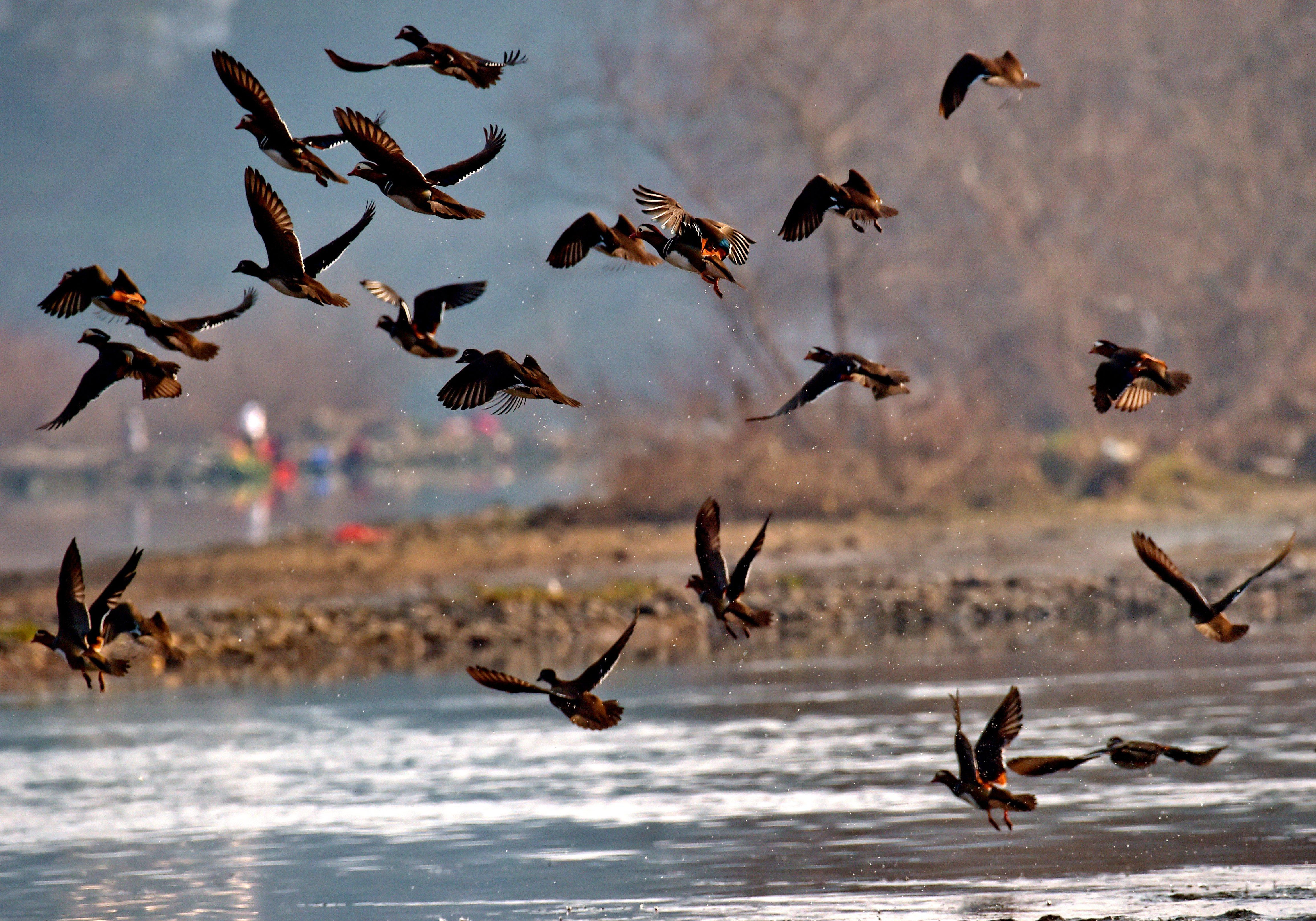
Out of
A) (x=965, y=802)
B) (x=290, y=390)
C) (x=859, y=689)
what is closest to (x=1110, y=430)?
(x=859, y=689)

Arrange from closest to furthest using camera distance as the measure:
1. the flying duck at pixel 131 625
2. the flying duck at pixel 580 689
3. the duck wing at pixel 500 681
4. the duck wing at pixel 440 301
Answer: the duck wing at pixel 500 681
the flying duck at pixel 580 689
the duck wing at pixel 440 301
the flying duck at pixel 131 625

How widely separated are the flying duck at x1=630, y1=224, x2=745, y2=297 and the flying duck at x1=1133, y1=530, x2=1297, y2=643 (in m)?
2.22

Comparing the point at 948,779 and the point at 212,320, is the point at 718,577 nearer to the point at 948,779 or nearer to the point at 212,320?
the point at 948,779

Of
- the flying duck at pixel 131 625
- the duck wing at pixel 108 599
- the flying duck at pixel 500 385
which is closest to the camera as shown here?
the flying duck at pixel 500 385

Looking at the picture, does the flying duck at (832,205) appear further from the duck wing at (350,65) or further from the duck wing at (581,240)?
the duck wing at (350,65)

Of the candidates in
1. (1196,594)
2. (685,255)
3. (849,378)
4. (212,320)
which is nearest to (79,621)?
(212,320)

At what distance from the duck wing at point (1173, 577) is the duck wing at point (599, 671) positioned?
7.53ft

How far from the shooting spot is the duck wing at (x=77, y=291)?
9.38 meters

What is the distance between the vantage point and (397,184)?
376 inches

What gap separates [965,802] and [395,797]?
3.54 metres

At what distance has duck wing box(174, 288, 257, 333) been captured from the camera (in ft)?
32.1

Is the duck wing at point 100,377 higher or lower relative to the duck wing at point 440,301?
lower

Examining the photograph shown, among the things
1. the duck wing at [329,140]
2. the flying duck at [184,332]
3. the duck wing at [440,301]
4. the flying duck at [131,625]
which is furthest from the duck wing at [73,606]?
the duck wing at [329,140]

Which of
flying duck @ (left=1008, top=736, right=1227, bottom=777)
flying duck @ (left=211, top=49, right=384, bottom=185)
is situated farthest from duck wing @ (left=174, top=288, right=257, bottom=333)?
A: flying duck @ (left=1008, top=736, right=1227, bottom=777)
